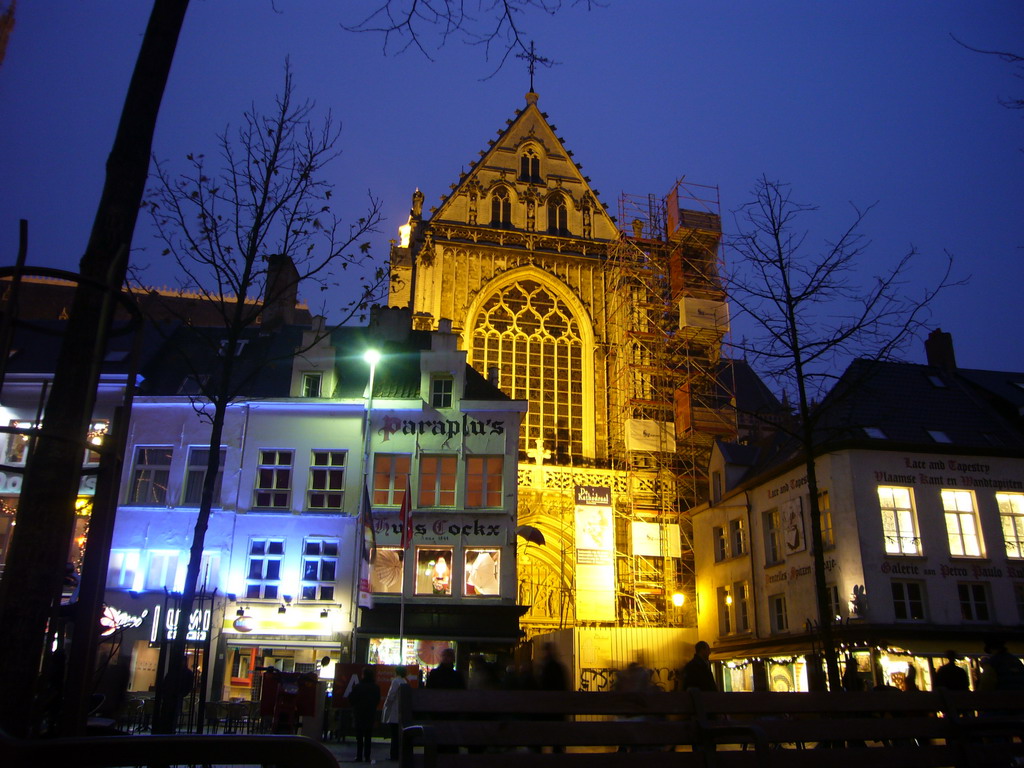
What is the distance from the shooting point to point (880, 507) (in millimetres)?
20156

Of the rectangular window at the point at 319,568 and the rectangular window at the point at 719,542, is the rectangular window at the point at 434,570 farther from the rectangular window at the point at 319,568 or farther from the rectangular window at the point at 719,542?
the rectangular window at the point at 719,542

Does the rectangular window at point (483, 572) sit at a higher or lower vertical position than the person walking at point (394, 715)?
higher

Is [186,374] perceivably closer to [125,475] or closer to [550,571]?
[125,475]

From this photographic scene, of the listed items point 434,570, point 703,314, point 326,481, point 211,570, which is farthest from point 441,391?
point 703,314

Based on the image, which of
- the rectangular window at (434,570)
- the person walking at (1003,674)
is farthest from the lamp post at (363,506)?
the person walking at (1003,674)

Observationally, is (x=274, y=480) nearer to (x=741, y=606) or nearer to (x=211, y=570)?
(x=211, y=570)

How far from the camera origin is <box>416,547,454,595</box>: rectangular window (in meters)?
20.7

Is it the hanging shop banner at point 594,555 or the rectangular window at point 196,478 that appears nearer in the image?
the rectangular window at point 196,478

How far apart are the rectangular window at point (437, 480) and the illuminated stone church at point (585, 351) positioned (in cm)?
657

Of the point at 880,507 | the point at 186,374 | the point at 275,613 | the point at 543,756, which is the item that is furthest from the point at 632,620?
the point at 543,756

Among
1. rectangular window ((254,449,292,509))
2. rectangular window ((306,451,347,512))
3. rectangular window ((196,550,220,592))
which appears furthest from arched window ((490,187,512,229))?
rectangular window ((196,550,220,592))

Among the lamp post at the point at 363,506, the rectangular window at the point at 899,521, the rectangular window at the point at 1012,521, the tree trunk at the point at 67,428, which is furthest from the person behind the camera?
the rectangular window at the point at 1012,521

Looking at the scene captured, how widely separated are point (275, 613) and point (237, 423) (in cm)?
488

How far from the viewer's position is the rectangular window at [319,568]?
20.1 meters
